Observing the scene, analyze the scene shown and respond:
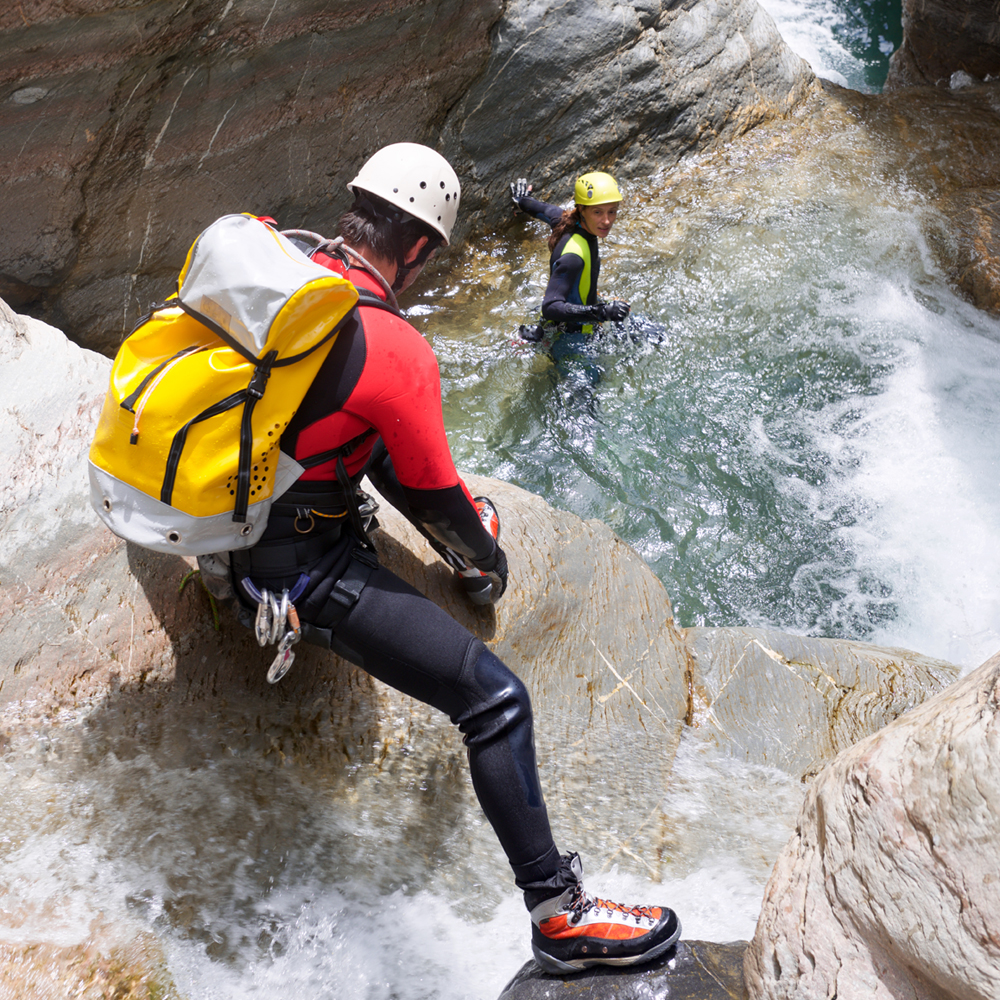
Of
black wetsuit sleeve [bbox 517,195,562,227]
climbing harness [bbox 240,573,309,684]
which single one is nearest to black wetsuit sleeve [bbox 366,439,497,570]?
climbing harness [bbox 240,573,309,684]

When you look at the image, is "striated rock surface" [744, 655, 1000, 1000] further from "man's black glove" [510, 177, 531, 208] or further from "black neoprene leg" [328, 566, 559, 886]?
"man's black glove" [510, 177, 531, 208]

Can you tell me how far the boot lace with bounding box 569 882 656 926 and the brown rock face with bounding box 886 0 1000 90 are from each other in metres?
10.3

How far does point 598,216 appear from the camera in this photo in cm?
502

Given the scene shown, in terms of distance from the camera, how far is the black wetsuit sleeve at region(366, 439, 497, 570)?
2.10 metres

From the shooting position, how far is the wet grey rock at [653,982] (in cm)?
216

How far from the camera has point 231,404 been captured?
1723mm

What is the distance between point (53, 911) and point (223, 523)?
125cm

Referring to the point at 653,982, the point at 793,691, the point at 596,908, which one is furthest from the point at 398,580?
the point at 793,691

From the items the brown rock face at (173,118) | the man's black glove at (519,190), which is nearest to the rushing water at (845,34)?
the man's black glove at (519,190)

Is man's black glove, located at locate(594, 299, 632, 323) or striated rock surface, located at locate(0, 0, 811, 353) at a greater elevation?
striated rock surface, located at locate(0, 0, 811, 353)

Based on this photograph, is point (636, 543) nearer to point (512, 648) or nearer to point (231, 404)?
point (512, 648)

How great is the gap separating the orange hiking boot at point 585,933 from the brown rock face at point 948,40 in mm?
10403

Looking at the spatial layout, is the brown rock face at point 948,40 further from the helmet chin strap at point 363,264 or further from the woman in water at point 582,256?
the helmet chin strap at point 363,264

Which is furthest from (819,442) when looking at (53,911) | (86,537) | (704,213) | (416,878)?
(53,911)
